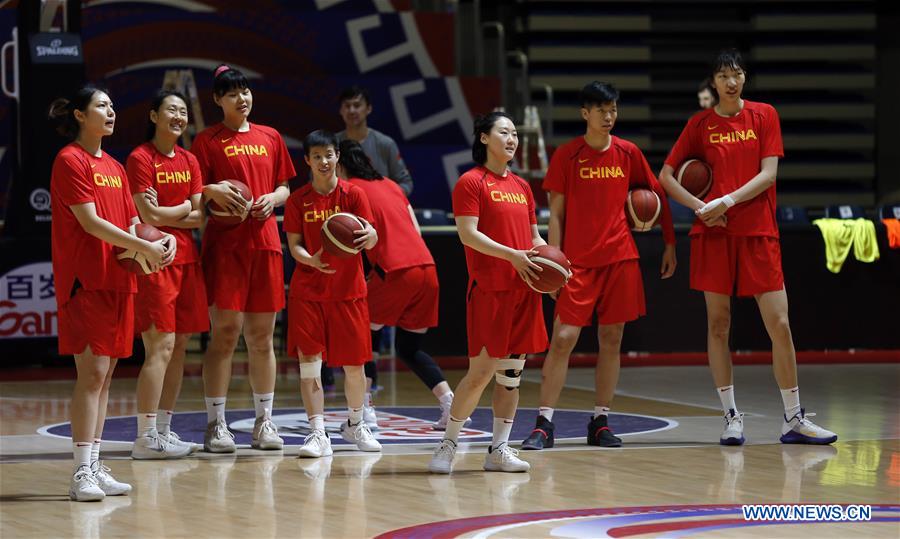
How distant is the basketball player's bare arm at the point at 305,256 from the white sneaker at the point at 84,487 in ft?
5.33

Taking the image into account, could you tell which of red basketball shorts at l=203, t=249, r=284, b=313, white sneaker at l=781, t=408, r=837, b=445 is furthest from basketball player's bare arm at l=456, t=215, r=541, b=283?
white sneaker at l=781, t=408, r=837, b=445

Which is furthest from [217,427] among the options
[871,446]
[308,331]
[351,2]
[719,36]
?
[719,36]

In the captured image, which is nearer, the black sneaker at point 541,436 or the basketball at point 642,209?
the black sneaker at point 541,436

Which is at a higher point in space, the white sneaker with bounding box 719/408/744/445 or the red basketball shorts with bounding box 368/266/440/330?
the red basketball shorts with bounding box 368/266/440/330

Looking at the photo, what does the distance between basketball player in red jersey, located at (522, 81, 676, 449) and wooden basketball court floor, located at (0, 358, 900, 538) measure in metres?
0.33

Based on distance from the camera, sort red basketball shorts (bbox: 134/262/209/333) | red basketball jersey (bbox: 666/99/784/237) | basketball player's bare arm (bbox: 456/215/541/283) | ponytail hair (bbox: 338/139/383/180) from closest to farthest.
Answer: basketball player's bare arm (bbox: 456/215/541/283) → red basketball shorts (bbox: 134/262/209/333) → red basketball jersey (bbox: 666/99/784/237) → ponytail hair (bbox: 338/139/383/180)

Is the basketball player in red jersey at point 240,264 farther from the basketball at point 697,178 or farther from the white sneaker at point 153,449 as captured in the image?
the basketball at point 697,178

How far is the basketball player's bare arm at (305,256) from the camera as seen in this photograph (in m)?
6.89

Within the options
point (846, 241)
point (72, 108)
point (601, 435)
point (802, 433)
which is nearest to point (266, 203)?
point (72, 108)

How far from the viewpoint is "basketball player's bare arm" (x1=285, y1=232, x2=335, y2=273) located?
22.6 ft

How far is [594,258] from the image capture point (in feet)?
23.8

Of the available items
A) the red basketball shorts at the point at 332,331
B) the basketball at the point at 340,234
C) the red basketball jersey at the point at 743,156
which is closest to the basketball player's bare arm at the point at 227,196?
the basketball at the point at 340,234

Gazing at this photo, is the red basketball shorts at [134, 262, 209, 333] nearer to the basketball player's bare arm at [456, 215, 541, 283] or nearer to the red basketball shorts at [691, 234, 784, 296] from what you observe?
the basketball player's bare arm at [456, 215, 541, 283]

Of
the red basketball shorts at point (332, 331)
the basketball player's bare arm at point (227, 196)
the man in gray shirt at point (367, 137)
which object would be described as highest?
the man in gray shirt at point (367, 137)
